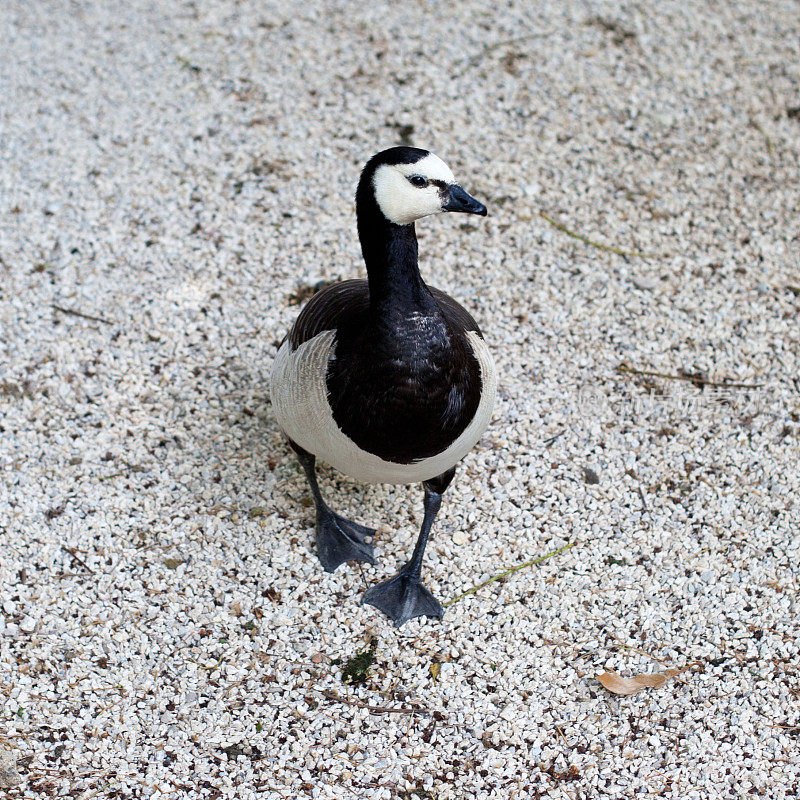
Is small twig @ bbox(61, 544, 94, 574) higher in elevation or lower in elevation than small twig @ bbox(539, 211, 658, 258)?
lower

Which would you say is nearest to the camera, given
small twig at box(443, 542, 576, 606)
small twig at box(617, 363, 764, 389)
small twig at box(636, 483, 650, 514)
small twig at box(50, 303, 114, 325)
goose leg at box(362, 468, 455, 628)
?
goose leg at box(362, 468, 455, 628)

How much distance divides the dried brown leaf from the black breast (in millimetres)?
909

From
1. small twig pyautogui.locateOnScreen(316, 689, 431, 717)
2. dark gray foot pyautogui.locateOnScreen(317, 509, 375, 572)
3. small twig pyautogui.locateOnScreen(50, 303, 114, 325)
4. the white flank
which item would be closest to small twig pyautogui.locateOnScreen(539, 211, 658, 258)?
the white flank

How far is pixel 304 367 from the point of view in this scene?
9.00 feet

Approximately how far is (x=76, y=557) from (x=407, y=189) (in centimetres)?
170

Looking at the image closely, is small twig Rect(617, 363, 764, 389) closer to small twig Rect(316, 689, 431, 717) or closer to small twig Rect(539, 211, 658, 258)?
small twig Rect(539, 211, 658, 258)

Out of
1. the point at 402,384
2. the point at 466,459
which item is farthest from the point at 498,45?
the point at 402,384

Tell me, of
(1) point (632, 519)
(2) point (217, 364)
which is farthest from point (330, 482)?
(1) point (632, 519)

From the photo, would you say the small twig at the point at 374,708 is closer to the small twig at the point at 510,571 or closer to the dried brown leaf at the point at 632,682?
the small twig at the point at 510,571

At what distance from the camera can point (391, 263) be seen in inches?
100

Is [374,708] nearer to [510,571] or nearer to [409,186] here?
[510,571]

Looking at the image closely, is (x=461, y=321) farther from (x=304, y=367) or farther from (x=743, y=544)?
(x=743, y=544)

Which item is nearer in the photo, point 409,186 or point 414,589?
point 409,186

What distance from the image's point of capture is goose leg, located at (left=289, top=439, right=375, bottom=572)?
3.10m
